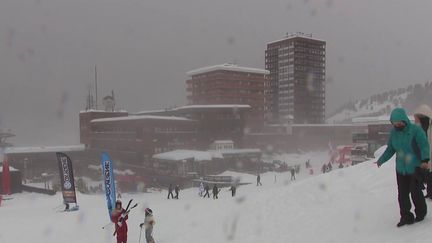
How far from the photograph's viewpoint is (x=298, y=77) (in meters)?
115

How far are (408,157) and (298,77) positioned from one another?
371 ft

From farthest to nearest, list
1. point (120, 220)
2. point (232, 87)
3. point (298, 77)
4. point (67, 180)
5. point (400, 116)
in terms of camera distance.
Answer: point (298, 77), point (232, 87), point (67, 180), point (120, 220), point (400, 116)

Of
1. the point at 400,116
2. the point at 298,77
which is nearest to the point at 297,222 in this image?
the point at 400,116

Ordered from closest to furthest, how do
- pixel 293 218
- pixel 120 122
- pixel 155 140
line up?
pixel 293 218 → pixel 155 140 → pixel 120 122

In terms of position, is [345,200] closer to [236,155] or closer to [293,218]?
[293,218]

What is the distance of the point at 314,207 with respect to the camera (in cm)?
861

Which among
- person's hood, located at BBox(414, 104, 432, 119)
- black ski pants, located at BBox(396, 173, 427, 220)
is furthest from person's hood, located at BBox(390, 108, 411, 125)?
person's hood, located at BBox(414, 104, 432, 119)

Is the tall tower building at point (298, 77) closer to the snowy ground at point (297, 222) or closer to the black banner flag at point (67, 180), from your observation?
the black banner flag at point (67, 180)

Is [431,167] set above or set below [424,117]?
below

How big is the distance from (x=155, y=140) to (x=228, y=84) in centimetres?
3406

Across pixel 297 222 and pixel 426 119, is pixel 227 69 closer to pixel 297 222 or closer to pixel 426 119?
pixel 297 222

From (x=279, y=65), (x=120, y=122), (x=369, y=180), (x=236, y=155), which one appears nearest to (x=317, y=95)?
(x=279, y=65)

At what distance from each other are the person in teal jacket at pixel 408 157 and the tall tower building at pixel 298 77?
11116 cm

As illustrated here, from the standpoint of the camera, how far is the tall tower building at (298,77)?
116 meters
